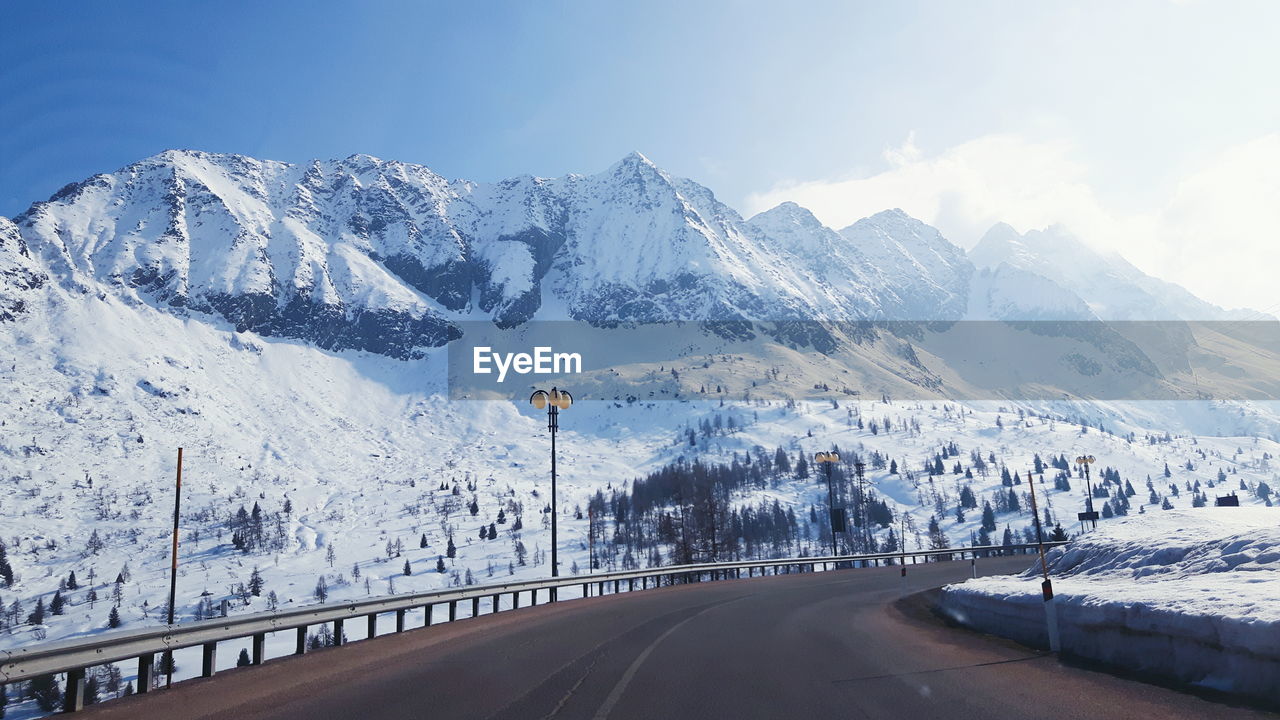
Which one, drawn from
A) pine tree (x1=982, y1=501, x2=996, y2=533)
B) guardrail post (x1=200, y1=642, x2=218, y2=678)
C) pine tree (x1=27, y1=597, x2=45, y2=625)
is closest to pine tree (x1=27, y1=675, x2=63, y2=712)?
guardrail post (x1=200, y1=642, x2=218, y2=678)

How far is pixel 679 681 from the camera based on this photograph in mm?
9977

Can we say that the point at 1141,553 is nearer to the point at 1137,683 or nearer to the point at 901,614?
the point at 1137,683

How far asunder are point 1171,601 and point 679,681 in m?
5.55

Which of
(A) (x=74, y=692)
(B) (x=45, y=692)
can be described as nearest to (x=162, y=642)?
(A) (x=74, y=692)

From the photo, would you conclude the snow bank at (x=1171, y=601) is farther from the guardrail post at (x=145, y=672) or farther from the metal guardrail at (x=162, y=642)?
the guardrail post at (x=145, y=672)

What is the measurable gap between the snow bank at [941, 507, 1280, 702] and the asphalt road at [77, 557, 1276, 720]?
17.6 inches

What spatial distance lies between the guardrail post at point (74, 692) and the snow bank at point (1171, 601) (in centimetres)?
1171

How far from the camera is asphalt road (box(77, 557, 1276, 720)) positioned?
26.4 feet

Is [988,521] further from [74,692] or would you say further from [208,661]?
[74,692]

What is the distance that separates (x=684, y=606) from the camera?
24.9 m

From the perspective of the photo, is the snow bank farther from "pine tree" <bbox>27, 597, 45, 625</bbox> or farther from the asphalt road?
"pine tree" <bbox>27, 597, 45, 625</bbox>

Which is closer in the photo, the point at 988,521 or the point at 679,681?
the point at 679,681

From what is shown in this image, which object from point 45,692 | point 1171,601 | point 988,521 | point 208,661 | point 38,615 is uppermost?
point 1171,601

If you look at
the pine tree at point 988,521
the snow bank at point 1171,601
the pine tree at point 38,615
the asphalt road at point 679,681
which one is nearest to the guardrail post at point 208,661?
the asphalt road at point 679,681
